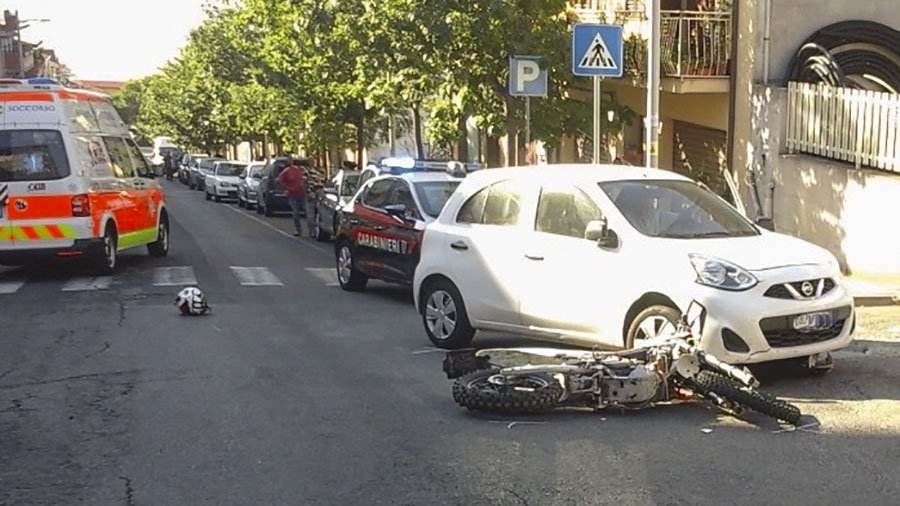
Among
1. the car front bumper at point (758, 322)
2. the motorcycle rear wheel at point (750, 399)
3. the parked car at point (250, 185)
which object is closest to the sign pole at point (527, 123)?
the car front bumper at point (758, 322)

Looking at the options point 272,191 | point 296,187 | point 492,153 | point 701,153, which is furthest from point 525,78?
point 492,153

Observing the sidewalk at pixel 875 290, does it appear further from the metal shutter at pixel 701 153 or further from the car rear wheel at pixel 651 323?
the metal shutter at pixel 701 153

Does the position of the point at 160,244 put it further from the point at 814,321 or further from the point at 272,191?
the point at 814,321

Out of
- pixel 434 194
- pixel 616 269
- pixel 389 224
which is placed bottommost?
pixel 389 224

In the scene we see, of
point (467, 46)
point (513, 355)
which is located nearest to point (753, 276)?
point (513, 355)

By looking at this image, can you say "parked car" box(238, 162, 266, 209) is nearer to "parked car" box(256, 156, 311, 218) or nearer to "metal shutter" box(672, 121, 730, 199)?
"parked car" box(256, 156, 311, 218)

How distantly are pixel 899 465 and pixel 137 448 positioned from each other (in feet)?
14.4

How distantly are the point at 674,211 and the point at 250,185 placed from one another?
28423mm

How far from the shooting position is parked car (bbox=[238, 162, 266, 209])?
116 feet

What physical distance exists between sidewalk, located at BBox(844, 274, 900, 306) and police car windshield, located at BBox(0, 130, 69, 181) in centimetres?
1036

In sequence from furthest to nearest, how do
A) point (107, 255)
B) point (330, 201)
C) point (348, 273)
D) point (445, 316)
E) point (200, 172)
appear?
point (200, 172)
point (330, 201)
point (107, 255)
point (348, 273)
point (445, 316)

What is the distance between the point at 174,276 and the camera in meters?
15.7

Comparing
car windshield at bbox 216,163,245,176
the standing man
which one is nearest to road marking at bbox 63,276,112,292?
the standing man

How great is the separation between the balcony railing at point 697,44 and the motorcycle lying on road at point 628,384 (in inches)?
434
